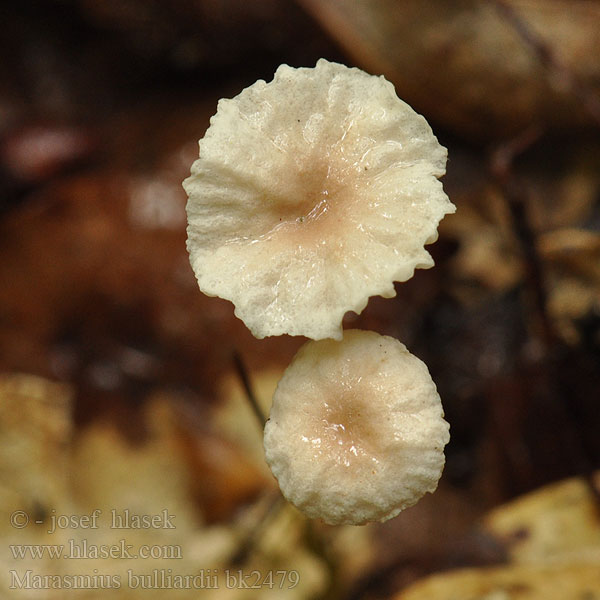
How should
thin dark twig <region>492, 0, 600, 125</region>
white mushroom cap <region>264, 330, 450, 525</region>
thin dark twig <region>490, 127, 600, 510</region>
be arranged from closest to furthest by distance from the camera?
white mushroom cap <region>264, 330, 450, 525</region>
thin dark twig <region>490, 127, 600, 510</region>
thin dark twig <region>492, 0, 600, 125</region>

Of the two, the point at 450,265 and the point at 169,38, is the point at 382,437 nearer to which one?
the point at 450,265

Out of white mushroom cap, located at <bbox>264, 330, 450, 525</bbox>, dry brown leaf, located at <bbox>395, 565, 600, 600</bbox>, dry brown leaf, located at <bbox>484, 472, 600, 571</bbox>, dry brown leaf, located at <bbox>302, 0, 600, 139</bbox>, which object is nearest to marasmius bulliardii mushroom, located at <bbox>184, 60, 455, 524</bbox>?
white mushroom cap, located at <bbox>264, 330, 450, 525</bbox>

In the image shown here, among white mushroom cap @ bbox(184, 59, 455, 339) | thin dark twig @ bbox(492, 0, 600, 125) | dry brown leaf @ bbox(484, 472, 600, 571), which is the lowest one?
dry brown leaf @ bbox(484, 472, 600, 571)

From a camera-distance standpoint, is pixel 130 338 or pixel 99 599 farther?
pixel 130 338

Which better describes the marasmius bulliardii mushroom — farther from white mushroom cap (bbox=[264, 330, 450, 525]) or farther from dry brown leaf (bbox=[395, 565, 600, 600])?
dry brown leaf (bbox=[395, 565, 600, 600])

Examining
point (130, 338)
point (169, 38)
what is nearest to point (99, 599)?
point (130, 338)

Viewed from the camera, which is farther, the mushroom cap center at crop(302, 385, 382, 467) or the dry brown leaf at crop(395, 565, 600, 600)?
the dry brown leaf at crop(395, 565, 600, 600)
